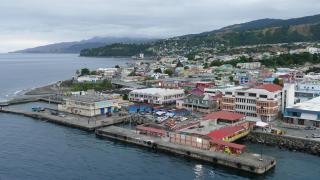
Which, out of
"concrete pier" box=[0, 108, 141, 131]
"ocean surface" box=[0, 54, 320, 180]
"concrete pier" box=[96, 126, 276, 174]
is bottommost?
"ocean surface" box=[0, 54, 320, 180]

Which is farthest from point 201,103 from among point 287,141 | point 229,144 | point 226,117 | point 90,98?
point 229,144

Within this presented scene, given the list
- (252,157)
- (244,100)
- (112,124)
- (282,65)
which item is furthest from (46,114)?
(282,65)

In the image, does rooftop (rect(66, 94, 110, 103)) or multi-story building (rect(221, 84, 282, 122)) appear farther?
rooftop (rect(66, 94, 110, 103))

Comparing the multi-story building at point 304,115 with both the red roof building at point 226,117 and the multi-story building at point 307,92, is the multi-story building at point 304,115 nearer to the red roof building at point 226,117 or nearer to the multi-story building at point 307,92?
the red roof building at point 226,117

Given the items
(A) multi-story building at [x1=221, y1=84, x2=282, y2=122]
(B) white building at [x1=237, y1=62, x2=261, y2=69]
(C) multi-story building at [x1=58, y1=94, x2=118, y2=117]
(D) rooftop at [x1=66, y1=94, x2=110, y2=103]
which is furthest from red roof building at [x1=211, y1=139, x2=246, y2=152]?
(B) white building at [x1=237, y1=62, x2=261, y2=69]

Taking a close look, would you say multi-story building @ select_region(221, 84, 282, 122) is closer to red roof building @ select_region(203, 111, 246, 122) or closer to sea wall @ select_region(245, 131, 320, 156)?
red roof building @ select_region(203, 111, 246, 122)
